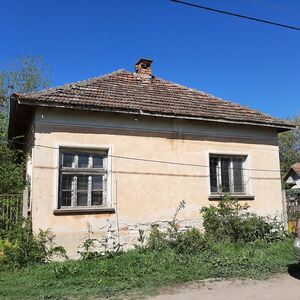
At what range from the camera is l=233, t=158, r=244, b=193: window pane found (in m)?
13.4

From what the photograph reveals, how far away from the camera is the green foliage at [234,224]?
11.9m

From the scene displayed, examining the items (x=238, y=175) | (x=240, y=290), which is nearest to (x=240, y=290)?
(x=240, y=290)

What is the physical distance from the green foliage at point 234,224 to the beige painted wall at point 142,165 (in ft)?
1.31

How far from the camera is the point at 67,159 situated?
36.5 ft

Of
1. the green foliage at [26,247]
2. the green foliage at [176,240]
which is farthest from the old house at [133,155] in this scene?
the green foliage at [176,240]

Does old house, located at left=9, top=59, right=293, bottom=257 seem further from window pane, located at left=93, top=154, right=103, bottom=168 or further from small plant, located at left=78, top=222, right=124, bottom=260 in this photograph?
small plant, located at left=78, top=222, right=124, bottom=260

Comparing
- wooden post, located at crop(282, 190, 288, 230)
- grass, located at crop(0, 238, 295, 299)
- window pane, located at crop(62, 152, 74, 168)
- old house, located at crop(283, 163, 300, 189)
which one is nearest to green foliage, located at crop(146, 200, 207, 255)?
grass, located at crop(0, 238, 295, 299)

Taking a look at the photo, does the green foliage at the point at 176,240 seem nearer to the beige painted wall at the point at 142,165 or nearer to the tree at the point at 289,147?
the beige painted wall at the point at 142,165

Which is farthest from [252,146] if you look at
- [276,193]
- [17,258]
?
[17,258]

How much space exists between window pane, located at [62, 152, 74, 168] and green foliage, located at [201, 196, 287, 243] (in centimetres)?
436

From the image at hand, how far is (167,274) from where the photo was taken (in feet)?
27.8

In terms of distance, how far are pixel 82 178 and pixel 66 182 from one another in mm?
473

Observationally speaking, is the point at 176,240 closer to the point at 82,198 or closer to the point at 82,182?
the point at 82,198

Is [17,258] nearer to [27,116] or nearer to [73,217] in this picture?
[73,217]
